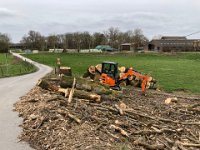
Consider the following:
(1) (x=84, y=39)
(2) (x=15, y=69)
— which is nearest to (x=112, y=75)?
(2) (x=15, y=69)

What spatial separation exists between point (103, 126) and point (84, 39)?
118297 mm

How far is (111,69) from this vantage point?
1892 centimetres

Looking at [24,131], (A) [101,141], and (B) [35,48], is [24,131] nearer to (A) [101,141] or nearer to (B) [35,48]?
(A) [101,141]

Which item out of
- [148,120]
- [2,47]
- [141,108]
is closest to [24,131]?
[148,120]

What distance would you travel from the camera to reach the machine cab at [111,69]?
18.7 meters

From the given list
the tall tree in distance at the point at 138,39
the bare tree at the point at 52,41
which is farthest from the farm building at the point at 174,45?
the bare tree at the point at 52,41

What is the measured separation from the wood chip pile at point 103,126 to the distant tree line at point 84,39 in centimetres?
11231

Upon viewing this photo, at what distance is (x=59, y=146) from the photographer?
26.8 feet

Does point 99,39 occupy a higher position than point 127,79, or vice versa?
point 99,39

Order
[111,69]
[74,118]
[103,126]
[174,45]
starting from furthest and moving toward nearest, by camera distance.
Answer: [174,45] < [111,69] < [74,118] < [103,126]

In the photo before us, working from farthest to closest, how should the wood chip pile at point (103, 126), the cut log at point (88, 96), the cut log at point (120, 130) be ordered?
the cut log at point (88, 96) < the cut log at point (120, 130) < the wood chip pile at point (103, 126)

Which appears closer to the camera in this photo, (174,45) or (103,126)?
(103,126)

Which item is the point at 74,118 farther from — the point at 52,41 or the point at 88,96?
the point at 52,41

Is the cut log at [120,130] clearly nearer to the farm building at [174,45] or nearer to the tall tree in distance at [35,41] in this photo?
the farm building at [174,45]
